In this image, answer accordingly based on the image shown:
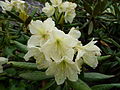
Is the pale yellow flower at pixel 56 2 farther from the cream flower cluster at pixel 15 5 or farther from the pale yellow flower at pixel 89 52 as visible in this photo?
the pale yellow flower at pixel 89 52

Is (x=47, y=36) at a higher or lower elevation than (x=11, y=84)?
higher

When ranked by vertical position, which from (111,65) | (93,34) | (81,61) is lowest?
(111,65)

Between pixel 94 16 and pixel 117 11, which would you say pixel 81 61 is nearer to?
pixel 94 16

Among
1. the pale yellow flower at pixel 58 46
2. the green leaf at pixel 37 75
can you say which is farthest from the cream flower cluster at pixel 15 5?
the pale yellow flower at pixel 58 46

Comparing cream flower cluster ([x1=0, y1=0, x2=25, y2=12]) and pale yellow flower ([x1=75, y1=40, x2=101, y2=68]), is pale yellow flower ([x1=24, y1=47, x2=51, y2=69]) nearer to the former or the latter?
pale yellow flower ([x1=75, y1=40, x2=101, y2=68])

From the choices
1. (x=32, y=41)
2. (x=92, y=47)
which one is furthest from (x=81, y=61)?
(x=32, y=41)

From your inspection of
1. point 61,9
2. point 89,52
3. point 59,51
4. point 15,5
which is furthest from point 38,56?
point 15,5
